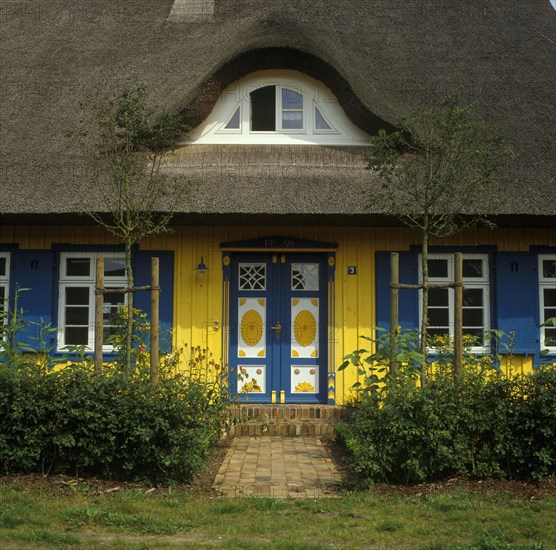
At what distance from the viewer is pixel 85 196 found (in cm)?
955

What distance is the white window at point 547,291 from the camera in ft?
33.9

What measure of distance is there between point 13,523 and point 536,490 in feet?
14.3

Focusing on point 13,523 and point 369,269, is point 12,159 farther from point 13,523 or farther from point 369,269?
point 13,523

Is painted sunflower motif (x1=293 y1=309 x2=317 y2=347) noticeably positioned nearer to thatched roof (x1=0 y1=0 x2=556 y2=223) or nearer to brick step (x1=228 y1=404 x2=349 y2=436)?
brick step (x1=228 y1=404 x2=349 y2=436)

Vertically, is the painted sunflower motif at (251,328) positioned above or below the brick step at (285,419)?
above

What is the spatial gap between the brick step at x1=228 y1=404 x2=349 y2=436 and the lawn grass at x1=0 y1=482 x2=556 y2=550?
2.99 m

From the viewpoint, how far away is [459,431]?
6.54 meters

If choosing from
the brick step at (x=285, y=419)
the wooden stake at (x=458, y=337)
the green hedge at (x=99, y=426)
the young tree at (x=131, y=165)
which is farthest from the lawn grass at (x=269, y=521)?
the brick step at (x=285, y=419)

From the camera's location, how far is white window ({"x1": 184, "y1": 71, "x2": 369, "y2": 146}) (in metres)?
10.6

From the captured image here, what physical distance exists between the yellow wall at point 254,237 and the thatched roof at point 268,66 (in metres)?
0.60

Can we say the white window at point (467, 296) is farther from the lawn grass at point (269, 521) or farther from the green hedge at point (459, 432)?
the lawn grass at point (269, 521)

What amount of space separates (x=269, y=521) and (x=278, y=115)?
6742mm

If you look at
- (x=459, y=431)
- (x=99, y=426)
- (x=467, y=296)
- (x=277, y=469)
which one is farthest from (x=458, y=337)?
(x=467, y=296)

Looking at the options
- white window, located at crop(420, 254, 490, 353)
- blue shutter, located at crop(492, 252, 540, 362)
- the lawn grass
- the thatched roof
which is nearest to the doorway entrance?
the thatched roof
